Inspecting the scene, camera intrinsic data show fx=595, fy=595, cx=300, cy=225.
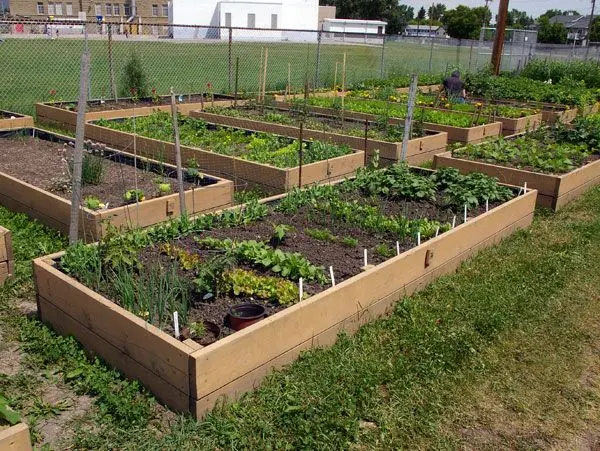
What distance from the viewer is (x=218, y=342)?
3.47 metres

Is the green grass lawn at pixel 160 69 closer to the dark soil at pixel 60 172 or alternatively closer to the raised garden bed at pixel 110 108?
the raised garden bed at pixel 110 108

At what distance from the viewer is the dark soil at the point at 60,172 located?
22.4ft

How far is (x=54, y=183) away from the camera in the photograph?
23.0 ft

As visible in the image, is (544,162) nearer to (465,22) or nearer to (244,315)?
(244,315)

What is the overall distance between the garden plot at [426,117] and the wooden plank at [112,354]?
7.60 metres

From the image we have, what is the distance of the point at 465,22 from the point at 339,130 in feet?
254

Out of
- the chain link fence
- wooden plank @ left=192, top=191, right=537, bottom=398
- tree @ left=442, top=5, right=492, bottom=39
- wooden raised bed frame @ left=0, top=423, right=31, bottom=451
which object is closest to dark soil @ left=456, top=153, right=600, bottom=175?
wooden plank @ left=192, top=191, right=537, bottom=398

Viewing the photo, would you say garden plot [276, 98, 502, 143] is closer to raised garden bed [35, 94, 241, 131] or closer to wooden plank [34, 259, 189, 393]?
raised garden bed [35, 94, 241, 131]

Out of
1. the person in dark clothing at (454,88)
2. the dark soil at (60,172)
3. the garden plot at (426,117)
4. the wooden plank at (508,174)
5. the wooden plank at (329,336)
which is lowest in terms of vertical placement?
the wooden plank at (329,336)

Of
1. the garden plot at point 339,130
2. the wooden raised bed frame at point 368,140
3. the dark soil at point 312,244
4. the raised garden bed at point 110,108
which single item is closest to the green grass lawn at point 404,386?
the dark soil at point 312,244

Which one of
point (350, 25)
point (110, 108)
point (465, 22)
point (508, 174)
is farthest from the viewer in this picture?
point (465, 22)

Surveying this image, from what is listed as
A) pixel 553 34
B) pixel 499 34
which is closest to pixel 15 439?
pixel 499 34

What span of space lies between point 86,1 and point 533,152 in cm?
6654

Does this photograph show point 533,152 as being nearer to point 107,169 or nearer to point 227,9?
point 107,169
